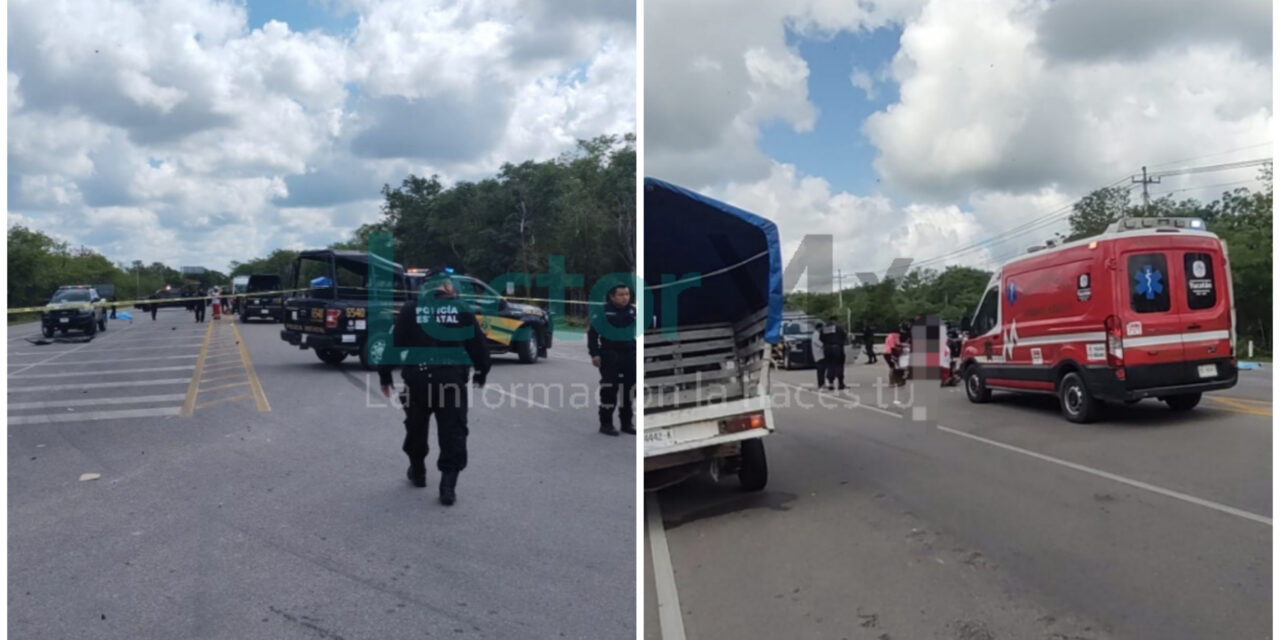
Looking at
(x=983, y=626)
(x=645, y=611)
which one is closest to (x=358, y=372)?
(x=645, y=611)

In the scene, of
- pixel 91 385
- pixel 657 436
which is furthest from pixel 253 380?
pixel 657 436

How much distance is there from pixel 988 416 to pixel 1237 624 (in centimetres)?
738

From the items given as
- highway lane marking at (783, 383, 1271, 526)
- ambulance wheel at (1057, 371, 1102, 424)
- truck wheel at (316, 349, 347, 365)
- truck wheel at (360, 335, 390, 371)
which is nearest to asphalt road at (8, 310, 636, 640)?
truck wheel at (360, 335, 390, 371)

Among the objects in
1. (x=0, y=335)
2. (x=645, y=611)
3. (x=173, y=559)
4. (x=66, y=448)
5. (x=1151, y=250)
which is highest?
(x=1151, y=250)

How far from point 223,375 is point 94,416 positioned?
2.81 ft

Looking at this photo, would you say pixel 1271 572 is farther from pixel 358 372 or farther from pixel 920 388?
pixel 920 388

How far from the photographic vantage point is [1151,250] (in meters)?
9.05

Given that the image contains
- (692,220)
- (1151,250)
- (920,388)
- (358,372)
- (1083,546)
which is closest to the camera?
(1083,546)

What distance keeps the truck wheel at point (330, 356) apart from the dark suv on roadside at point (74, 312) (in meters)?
1.59

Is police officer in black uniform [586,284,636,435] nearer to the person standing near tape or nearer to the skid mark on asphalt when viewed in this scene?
the skid mark on asphalt

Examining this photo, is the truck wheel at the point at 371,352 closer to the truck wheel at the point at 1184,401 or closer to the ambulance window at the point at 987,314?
the ambulance window at the point at 987,314

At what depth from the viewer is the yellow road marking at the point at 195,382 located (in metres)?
5.79

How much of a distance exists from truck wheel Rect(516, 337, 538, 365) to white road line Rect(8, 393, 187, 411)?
15.0 ft

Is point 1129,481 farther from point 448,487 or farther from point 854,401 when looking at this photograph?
point 854,401
